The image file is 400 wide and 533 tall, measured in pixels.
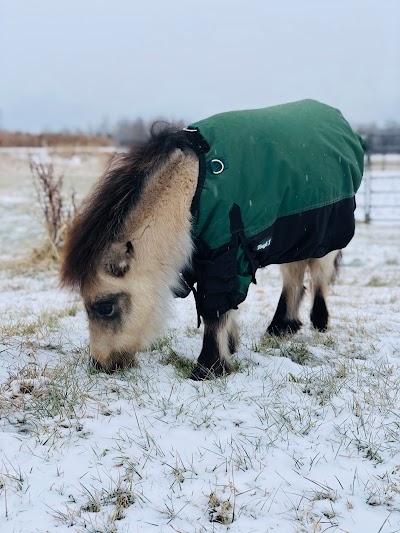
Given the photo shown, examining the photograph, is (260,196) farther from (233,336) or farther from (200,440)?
(200,440)

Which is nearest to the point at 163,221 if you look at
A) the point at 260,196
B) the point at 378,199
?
the point at 260,196

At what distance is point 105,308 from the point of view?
3.64 metres

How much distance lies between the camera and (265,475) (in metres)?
2.53

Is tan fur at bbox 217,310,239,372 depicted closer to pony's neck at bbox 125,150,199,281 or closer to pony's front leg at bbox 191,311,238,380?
pony's front leg at bbox 191,311,238,380

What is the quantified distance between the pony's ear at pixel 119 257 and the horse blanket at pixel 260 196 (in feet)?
1.39

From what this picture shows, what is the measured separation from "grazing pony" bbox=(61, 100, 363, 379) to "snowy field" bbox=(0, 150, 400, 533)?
33 cm

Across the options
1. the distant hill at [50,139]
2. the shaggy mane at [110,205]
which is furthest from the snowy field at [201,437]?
the distant hill at [50,139]

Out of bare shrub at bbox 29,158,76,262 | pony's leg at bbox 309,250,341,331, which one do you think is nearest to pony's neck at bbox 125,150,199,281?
pony's leg at bbox 309,250,341,331

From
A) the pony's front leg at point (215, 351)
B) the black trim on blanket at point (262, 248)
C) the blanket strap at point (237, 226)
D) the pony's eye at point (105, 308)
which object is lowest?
the pony's front leg at point (215, 351)

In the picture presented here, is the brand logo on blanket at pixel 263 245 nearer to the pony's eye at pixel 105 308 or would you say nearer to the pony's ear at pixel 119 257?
the pony's ear at pixel 119 257

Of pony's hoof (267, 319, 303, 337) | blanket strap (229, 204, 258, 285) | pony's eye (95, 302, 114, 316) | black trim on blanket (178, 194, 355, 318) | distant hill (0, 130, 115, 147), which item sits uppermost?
distant hill (0, 130, 115, 147)

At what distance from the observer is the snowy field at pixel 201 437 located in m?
2.28

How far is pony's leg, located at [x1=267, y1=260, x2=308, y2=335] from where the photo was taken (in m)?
4.99

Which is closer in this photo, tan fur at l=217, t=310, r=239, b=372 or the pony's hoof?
tan fur at l=217, t=310, r=239, b=372
